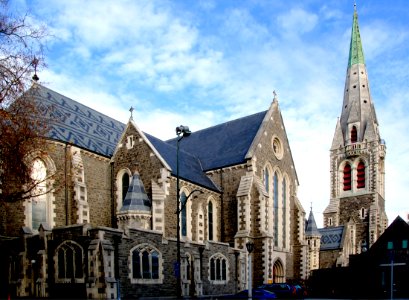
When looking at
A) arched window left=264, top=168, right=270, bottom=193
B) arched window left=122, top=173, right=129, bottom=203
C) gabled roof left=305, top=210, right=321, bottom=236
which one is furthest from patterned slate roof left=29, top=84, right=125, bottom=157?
gabled roof left=305, top=210, right=321, bottom=236

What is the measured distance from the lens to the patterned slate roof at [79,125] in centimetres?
2936

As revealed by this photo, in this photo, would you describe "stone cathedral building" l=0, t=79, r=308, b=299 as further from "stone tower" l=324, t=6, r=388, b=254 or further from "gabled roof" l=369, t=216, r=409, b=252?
"stone tower" l=324, t=6, r=388, b=254

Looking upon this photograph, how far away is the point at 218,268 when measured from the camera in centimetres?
2917

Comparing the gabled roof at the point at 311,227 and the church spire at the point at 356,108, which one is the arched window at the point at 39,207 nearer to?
the gabled roof at the point at 311,227

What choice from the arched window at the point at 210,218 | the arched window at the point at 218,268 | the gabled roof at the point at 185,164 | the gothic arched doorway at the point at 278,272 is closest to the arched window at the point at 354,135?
the gothic arched doorway at the point at 278,272

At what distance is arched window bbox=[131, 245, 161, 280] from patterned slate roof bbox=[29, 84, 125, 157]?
31.1 ft

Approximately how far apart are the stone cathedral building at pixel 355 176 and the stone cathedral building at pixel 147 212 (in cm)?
2829

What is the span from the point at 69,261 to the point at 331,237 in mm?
50879

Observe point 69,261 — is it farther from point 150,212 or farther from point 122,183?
point 122,183

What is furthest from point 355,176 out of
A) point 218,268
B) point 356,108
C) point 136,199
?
point 136,199

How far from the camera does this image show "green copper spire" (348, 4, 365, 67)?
73.3 m

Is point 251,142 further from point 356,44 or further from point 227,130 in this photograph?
point 356,44

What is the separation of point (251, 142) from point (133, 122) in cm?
1006

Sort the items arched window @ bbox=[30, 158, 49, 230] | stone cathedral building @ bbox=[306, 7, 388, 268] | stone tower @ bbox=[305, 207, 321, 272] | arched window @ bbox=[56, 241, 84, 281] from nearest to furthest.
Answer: arched window @ bbox=[56, 241, 84, 281] < arched window @ bbox=[30, 158, 49, 230] < stone tower @ bbox=[305, 207, 321, 272] < stone cathedral building @ bbox=[306, 7, 388, 268]
